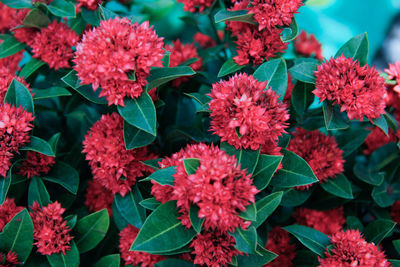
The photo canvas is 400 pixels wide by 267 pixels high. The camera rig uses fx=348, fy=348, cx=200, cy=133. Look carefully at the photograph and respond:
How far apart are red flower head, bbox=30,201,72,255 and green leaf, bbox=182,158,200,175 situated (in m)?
0.47

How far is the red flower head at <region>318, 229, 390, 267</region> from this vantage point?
0.92m

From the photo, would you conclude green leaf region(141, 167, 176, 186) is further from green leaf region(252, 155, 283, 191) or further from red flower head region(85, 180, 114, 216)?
red flower head region(85, 180, 114, 216)

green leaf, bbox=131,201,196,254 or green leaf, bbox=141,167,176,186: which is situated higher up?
green leaf, bbox=141,167,176,186

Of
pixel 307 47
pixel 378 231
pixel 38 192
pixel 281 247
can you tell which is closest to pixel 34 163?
pixel 38 192

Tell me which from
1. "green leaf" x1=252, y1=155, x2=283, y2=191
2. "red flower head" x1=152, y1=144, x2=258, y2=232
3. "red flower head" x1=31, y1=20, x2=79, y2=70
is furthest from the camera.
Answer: "red flower head" x1=31, y1=20, x2=79, y2=70

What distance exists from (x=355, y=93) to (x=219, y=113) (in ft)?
1.33

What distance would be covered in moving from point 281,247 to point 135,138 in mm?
625

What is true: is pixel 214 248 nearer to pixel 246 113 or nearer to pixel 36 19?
pixel 246 113

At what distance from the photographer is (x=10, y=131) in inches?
37.4

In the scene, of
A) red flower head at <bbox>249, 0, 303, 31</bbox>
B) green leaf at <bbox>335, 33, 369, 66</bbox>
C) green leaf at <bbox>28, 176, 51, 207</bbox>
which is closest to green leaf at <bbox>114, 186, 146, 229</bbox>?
green leaf at <bbox>28, 176, 51, 207</bbox>

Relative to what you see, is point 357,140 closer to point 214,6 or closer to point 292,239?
point 292,239

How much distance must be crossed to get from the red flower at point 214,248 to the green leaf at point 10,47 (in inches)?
37.3

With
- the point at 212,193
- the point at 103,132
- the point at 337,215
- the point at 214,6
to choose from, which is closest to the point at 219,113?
the point at 212,193

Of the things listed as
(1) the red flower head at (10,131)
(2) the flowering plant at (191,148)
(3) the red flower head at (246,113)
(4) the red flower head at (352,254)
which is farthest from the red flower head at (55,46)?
(4) the red flower head at (352,254)
